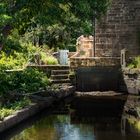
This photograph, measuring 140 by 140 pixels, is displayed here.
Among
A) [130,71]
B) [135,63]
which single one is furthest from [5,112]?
[135,63]

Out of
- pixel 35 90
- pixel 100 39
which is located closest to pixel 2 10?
pixel 35 90

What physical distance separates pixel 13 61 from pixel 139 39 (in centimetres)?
788

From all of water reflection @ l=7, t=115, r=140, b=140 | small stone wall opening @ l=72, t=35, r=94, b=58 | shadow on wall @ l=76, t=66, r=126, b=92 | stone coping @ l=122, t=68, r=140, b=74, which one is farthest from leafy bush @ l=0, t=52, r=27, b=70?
water reflection @ l=7, t=115, r=140, b=140

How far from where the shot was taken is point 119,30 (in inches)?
1166

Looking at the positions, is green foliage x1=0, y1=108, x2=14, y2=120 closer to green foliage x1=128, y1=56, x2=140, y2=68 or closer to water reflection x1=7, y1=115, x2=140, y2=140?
water reflection x1=7, y1=115, x2=140, y2=140

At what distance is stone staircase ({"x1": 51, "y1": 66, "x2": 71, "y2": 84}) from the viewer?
27.4 m

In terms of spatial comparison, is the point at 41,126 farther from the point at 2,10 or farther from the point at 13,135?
the point at 2,10

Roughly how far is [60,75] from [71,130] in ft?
39.0

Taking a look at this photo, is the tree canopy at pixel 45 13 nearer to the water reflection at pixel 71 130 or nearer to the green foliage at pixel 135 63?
the water reflection at pixel 71 130

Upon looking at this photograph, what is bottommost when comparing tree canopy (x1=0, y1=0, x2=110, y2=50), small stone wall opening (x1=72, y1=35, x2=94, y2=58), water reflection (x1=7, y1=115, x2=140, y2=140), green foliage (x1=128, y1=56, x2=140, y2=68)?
water reflection (x1=7, y1=115, x2=140, y2=140)

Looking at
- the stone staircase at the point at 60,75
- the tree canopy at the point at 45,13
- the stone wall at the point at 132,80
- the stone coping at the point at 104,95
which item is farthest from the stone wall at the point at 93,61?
the tree canopy at the point at 45,13

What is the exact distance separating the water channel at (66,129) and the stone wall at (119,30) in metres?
10.9

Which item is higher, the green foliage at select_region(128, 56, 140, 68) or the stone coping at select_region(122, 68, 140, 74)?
the green foliage at select_region(128, 56, 140, 68)

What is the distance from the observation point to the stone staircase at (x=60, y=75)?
27.4m
